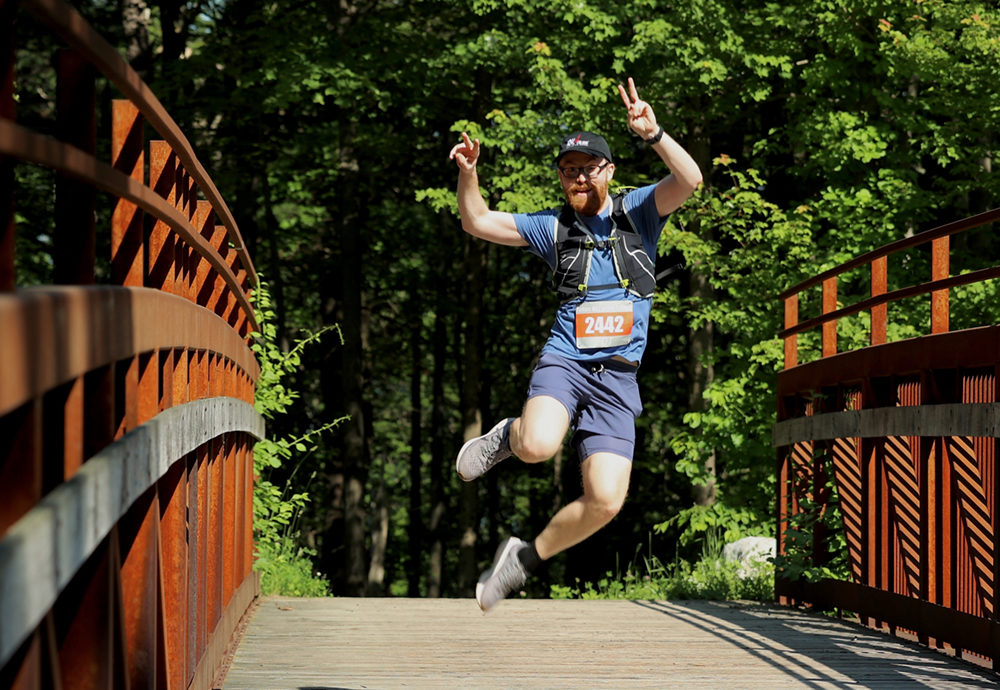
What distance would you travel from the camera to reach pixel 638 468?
26781 millimetres

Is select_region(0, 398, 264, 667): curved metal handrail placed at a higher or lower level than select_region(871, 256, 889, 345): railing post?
lower

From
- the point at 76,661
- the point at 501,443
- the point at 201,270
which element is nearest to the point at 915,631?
the point at 501,443

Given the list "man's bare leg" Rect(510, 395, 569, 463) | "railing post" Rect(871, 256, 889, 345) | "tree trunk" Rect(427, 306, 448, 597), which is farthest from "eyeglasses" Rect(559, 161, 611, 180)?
"tree trunk" Rect(427, 306, 448, 597)

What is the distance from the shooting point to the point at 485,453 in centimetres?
620

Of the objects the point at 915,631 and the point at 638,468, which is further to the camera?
the point at 638,468

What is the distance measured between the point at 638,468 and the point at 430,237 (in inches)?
250

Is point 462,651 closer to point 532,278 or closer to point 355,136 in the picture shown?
point 355,136

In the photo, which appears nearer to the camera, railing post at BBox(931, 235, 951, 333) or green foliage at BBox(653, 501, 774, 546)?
railing post at BBox(931, 235, 951, 333)

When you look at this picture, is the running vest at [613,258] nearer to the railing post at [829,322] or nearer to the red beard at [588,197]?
the red beard at [588,197]

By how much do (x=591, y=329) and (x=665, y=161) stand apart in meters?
0.75

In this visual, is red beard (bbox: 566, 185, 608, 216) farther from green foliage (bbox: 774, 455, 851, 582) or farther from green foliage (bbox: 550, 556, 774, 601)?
green foliage (bbox: 550, 556, 774, 601)

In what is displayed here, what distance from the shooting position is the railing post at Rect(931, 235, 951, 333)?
302 inches

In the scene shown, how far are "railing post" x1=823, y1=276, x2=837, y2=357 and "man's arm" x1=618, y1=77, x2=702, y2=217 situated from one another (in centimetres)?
425

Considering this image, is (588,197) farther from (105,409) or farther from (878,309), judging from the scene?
(878,309)
